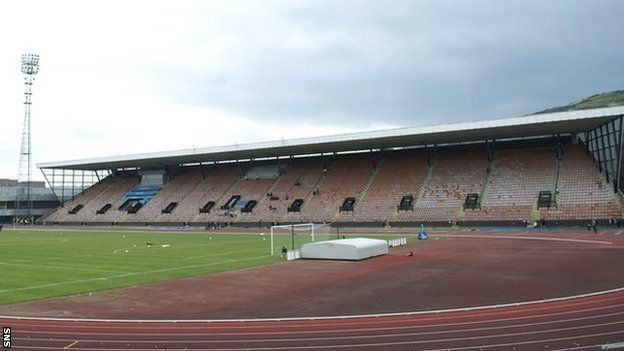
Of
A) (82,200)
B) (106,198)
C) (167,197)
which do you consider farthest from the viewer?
(82,200)

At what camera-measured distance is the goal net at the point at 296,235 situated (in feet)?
122

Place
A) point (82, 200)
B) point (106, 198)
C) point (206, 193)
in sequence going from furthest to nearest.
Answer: point (82, 200) < point (106, 198) < point (206, 193)

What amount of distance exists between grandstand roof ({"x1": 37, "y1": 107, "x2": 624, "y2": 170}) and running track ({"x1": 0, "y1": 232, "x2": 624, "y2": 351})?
123ft

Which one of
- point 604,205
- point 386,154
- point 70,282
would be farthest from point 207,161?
point 70,282

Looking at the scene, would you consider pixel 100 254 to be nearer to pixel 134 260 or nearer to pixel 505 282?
pixel 134 260

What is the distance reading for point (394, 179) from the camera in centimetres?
6719

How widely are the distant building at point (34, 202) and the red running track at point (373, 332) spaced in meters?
90.3

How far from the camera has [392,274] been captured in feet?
79.1

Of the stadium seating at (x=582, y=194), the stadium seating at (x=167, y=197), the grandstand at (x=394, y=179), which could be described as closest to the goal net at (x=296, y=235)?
the grandstand at (x=394, y=179)

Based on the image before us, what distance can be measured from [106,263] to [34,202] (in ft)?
252

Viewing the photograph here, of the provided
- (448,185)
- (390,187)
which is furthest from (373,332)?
(390,187)

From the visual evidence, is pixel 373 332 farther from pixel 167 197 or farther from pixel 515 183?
pixel 167 197

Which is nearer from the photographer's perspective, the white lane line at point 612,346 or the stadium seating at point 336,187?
the white lane line at point 612,346

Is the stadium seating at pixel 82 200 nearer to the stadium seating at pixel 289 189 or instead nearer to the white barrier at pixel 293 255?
the stadium seating at pixel 289 189
